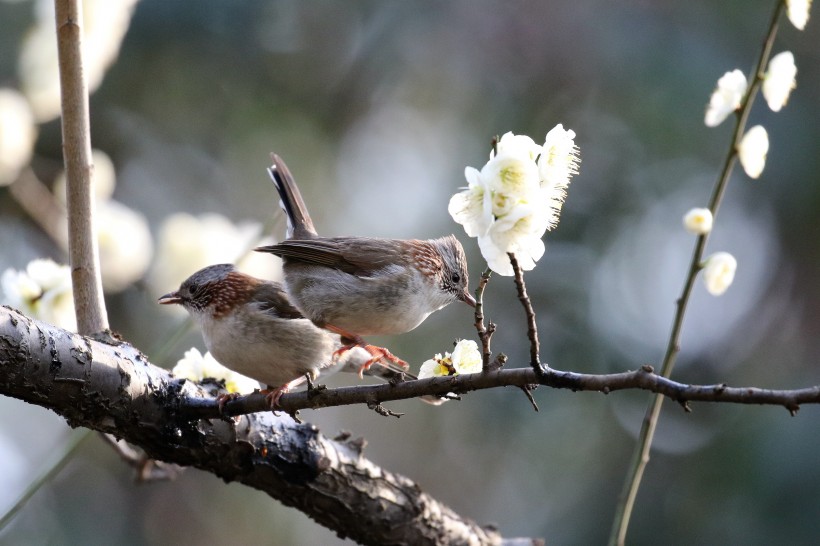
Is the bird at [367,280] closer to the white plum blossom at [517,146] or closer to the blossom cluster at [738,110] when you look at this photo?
the white plum blossom at [517,146]

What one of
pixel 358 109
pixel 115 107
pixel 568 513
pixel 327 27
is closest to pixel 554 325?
pixel 568 513

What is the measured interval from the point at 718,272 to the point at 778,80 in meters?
0.50

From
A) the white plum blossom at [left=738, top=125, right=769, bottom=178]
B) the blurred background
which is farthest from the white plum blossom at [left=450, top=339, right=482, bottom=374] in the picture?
the blurred background

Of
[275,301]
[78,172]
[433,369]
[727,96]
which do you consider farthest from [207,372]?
[727,96]

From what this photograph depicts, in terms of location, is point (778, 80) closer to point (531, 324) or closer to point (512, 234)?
point (512, 234)

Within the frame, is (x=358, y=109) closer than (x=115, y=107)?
No

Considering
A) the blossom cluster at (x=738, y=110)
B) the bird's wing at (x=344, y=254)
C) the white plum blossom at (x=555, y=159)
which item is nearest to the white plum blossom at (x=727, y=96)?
the blossom cluster at (x=738, y=110)

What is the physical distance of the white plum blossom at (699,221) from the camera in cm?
183

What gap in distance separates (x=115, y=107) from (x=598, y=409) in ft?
17.9

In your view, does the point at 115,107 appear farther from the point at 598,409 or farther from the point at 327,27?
the point at 598,409

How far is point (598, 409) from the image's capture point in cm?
791

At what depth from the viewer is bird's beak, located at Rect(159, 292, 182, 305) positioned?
4.56 meters

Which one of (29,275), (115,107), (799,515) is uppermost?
(115,107)

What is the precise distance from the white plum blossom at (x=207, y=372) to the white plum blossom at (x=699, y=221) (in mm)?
2077
